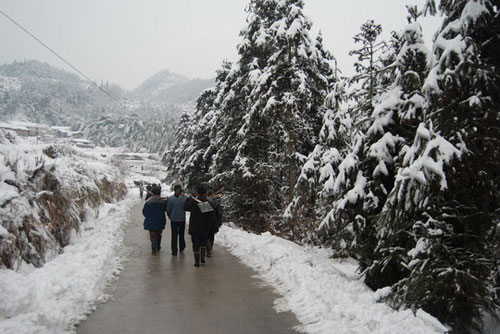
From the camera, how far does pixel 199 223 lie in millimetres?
9102

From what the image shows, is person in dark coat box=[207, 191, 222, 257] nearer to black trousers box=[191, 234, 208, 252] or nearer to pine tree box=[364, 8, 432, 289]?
black trousers box=[191, 234, 208, 252]

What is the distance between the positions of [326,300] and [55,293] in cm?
396

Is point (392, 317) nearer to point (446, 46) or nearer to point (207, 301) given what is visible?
point (207, 301)

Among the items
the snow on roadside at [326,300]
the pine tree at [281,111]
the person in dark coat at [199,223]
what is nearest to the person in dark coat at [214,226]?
the person in dark coat at [199,223]

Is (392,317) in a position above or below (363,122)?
below

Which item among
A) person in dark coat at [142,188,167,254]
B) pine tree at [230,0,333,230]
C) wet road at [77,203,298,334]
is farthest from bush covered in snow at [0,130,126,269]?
pine tree at [230,0,333,230]

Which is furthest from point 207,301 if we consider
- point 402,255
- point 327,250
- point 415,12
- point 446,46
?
point 327,250

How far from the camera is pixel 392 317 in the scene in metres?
4.48

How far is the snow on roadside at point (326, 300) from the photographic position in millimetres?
4379

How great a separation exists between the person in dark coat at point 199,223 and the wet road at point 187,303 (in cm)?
36

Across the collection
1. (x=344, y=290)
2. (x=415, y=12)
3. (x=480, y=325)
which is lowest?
(x=480, y=325)

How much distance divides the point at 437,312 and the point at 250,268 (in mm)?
4167

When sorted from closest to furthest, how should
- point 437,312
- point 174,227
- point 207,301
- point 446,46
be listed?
point 446,46, point 437,312, point 207,301, point 174,227

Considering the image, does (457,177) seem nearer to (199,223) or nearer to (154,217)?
(199,223)
